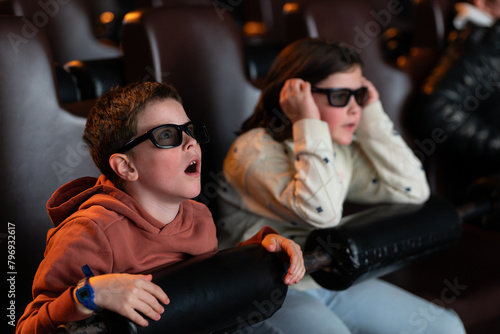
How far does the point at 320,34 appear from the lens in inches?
53.7

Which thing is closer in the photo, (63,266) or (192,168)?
(63,266)

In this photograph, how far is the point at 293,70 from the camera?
43.1 inches

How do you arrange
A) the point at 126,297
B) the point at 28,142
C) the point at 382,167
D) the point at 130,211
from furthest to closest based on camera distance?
1. the point at 382,167
2. the point at 28,142
3. the point at 130,211
4. the point at 126,297

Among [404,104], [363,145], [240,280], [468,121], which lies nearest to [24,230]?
[240,280]

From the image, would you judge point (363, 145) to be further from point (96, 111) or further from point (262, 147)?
point (96, 111)

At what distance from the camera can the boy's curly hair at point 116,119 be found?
74 cm

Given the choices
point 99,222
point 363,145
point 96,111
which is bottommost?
point 363,145

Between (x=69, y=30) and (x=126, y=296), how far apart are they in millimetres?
1048

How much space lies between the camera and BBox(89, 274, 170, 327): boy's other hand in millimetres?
621

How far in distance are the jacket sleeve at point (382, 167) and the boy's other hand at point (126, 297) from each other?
2.18 feet

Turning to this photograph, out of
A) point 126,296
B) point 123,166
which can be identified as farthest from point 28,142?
point 126,296

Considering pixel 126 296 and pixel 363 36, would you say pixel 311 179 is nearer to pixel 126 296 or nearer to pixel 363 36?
pixel 126 296

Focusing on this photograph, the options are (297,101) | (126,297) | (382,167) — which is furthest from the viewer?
(382,167)

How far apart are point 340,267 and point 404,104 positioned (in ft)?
2.34
